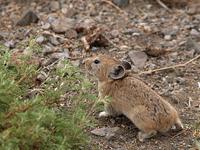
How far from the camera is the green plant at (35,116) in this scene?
4.94 metres

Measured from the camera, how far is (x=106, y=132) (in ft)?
21.6

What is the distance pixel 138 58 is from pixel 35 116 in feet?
11.5

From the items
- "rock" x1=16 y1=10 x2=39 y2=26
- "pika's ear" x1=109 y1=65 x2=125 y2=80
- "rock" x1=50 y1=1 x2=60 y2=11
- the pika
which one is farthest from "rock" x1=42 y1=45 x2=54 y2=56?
"pika's ear" x1=109 y1=65 x2=125 y2=80

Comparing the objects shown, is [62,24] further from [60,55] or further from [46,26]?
[60,55]

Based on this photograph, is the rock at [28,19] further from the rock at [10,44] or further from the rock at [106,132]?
the rock at [106,132]

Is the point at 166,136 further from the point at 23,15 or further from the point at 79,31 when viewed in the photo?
the point at 23,15

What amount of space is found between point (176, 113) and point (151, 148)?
19.9 inches

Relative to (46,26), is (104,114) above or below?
below

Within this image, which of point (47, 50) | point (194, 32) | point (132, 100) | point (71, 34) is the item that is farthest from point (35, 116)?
point (194, 32)

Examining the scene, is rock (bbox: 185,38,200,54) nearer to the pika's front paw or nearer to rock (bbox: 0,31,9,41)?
the pika's front paw

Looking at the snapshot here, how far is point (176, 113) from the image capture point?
654 cm

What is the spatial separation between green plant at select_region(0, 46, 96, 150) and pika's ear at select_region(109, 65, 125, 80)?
2.85ft

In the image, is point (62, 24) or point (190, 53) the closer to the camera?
point (190, 53)

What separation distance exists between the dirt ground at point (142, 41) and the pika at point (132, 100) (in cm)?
18
